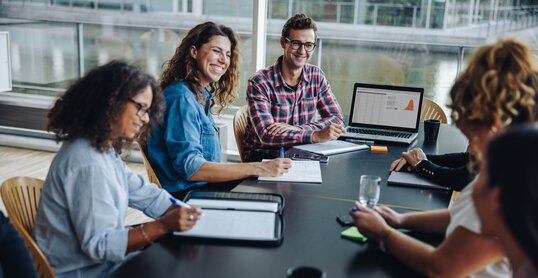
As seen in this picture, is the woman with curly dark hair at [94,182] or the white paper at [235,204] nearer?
the woman with curly dark hair at [94,182]

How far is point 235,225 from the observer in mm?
1517

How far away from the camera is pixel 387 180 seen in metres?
2.06

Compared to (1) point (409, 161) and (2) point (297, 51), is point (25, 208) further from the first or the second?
(2) point (297, 51)

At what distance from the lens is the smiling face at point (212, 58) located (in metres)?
2.31

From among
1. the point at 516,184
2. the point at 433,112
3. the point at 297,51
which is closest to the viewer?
the point at 516,184

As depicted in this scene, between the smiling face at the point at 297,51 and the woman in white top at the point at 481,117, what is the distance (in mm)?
A: 1501

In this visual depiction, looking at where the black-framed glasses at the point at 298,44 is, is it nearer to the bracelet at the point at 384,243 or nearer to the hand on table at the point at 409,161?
the hand on table at the point at 409,161

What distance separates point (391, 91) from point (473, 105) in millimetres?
1605

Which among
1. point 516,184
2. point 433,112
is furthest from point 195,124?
point 433,112

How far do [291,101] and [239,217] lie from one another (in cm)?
135

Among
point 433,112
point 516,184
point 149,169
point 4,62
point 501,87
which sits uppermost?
point 501,87

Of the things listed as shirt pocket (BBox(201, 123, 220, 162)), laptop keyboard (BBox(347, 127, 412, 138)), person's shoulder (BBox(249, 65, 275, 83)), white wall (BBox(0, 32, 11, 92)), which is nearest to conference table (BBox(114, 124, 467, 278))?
shirt pocket (BBox(201, 123, 220, 162))

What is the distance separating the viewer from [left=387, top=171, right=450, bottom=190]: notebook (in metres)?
2.00

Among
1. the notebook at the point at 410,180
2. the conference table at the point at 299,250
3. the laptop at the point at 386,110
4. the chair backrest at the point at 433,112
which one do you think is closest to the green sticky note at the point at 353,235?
the conference table at the point at 299,250
